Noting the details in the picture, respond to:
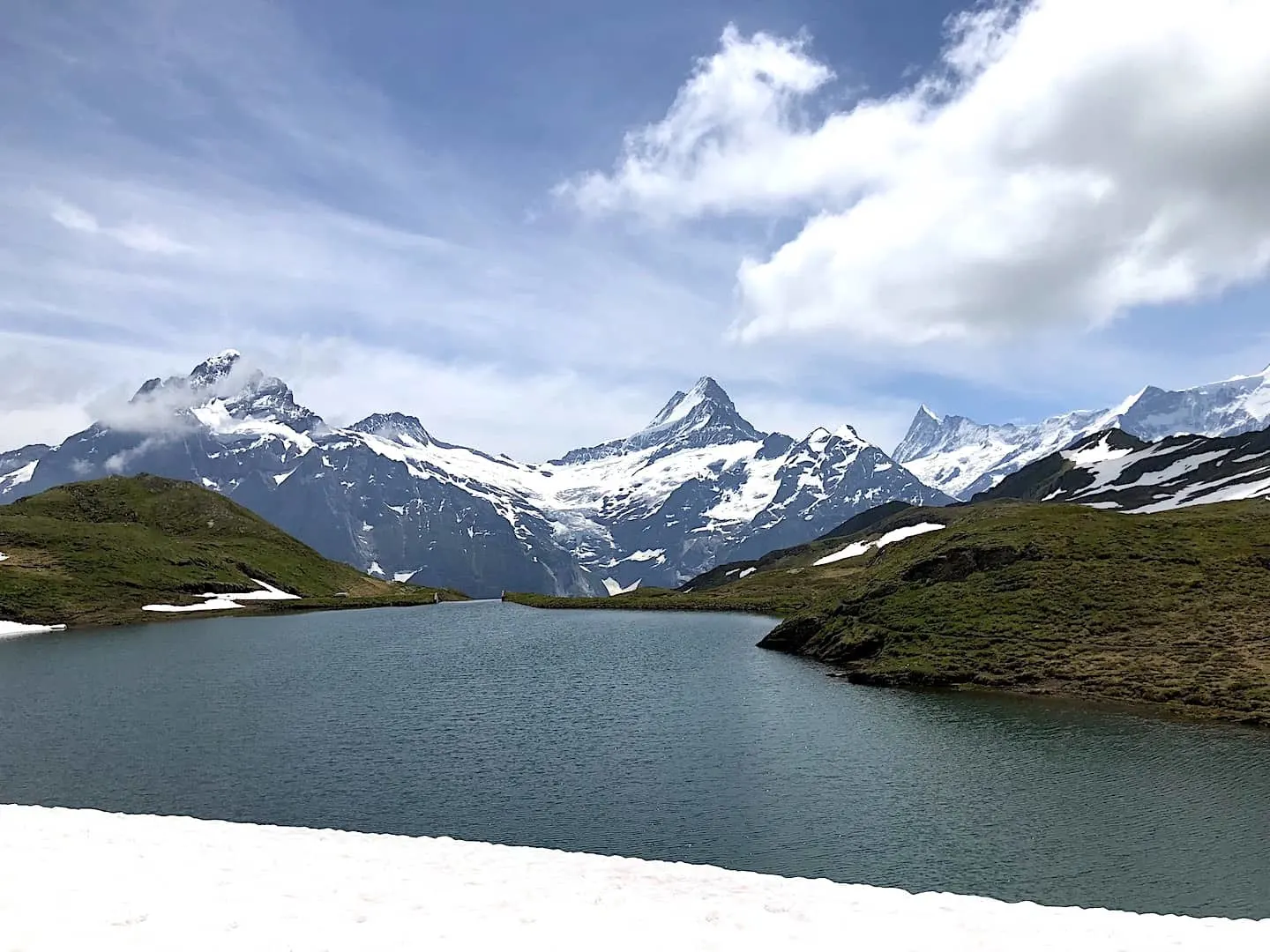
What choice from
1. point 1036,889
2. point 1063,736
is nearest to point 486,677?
point 1063,736

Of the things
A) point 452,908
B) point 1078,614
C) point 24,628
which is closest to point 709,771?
point 452,908

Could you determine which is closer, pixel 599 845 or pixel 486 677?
pixel 599 845

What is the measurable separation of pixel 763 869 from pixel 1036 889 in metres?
11.0

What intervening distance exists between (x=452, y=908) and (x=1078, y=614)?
85.1 meters

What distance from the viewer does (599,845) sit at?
125 ft


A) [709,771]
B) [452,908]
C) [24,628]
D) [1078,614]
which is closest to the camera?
[452,908]

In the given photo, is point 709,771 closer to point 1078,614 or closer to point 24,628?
point 1078,614

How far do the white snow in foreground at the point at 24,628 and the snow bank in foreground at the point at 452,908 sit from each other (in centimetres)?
16080

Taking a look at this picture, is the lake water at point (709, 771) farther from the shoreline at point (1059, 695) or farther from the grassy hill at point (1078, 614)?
the grassy hill at point (1078, 614)

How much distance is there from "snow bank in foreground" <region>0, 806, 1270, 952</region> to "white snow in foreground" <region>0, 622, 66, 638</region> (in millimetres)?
160802

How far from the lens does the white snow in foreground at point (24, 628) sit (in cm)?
15620

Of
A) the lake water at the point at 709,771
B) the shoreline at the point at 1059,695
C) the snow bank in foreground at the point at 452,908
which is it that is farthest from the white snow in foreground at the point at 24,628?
the snow bank in foreground at the point at 452,908

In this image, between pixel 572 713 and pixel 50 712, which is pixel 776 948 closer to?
pixel 572 713

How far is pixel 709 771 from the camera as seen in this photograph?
51500 millimetres
